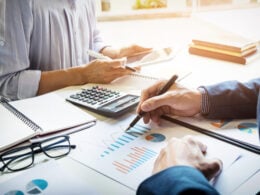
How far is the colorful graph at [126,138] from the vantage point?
702mm

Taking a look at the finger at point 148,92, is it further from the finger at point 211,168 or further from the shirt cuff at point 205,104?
the finger at point 211,168

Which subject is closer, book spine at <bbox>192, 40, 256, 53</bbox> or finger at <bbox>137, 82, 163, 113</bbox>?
finger at <bbox>137, 82, 163, 113</bbox>

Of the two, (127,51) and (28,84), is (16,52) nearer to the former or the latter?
(28,84)

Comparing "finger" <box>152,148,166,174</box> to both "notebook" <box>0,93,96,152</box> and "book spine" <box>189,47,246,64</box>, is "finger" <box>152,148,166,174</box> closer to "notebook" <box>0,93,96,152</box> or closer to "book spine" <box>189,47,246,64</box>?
"notebook" <box>0,93,96,152</box>

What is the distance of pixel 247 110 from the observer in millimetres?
824

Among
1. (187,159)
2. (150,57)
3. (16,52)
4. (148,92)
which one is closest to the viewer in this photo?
(187,159)

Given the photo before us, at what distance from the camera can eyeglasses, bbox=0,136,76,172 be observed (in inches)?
26.0

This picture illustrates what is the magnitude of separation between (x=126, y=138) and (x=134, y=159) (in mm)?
86

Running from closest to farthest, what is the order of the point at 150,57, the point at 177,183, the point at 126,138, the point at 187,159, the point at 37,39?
the point at 177,183 < the point at 187,159 < the point at 126,138 < the point at 37,39 < the point at 150,57

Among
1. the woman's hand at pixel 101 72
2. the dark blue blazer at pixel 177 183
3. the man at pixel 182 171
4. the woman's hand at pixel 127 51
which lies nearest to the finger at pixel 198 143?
the man at pixel 182 171

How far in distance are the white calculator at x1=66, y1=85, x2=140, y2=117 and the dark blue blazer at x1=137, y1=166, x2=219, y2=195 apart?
32 centimetres

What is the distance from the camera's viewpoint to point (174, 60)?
1.33m

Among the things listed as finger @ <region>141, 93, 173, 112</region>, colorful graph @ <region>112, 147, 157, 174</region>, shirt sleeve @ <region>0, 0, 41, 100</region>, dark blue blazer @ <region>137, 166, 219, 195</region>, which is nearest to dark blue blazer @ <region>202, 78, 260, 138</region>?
finger @ <region>141, 93, 173, 112</region>

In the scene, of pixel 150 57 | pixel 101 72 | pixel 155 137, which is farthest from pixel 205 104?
pixel 150 57
